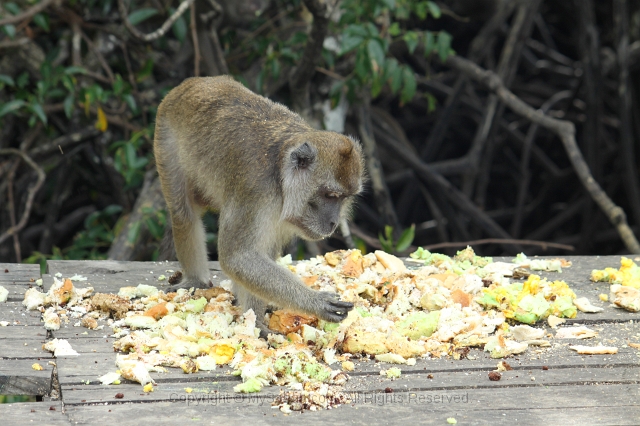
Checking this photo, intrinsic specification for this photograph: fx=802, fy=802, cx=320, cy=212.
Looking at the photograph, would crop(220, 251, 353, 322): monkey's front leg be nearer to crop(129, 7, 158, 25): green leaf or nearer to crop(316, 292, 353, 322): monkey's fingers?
crop(316, 292, 353, 322): monkey's fingers

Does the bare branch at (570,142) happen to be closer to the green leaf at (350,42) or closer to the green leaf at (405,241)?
the green leaf at (405,241)

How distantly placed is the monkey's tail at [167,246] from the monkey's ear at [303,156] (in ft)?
4.29

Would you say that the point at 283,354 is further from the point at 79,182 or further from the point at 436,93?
the point at 436,93

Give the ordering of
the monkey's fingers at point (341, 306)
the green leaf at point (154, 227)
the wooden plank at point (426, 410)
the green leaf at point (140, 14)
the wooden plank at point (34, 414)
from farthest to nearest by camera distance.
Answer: the green leaf at point (140, 14) < the green leaf at point (154, 227) < the monkey's fingers at point (341, 306) < the wooden plank at point (426, 410) < the wooden plank at point (34, 414)

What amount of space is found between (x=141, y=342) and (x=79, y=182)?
4.73 metres

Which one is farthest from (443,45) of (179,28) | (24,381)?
(24,381)

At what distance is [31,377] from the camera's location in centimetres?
310

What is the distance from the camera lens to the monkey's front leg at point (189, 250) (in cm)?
453

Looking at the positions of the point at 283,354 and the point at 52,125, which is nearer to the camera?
the point at 283,354

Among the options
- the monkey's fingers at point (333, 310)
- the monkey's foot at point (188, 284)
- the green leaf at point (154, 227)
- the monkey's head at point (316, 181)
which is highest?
the monkey's head at point (316, 181)

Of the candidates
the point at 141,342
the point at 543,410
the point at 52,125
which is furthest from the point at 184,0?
the point at 543,410

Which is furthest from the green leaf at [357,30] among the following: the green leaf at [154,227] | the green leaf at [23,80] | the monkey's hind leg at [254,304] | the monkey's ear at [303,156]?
the green leaf at [23,80]

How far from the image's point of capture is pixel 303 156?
3834 mm

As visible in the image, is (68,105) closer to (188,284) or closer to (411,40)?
(188,284)
